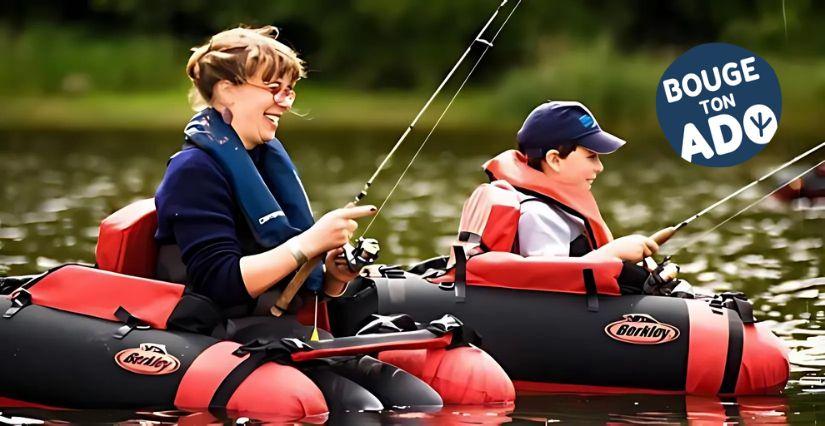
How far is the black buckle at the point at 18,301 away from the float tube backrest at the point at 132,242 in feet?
0.91

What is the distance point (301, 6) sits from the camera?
1259 inches

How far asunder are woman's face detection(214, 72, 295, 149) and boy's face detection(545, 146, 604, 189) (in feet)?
4.38

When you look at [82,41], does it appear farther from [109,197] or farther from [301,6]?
[109,197]

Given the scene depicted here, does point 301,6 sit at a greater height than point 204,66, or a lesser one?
greater

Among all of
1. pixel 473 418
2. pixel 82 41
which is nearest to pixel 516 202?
pixel 473 418

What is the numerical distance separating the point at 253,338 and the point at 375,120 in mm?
18559

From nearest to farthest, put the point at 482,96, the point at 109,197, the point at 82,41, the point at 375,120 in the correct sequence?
the point at 109,197 < the point at 375,120 < the point at 482,96 < the point at 82,41

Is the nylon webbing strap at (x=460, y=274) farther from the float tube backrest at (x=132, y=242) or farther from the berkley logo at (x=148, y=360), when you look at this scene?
the berkley logo at (x=148, y=360)

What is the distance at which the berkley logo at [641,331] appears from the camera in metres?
6.63

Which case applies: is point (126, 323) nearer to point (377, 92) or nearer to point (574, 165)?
point (574, 165)

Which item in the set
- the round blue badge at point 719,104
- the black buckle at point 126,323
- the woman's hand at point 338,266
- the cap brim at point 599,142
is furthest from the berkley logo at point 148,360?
the round blue badge at point 719,104

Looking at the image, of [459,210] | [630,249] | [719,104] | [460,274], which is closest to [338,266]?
[460,274]

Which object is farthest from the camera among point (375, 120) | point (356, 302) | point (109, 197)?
point (375, 120)

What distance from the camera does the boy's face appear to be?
Result: 6.94m
